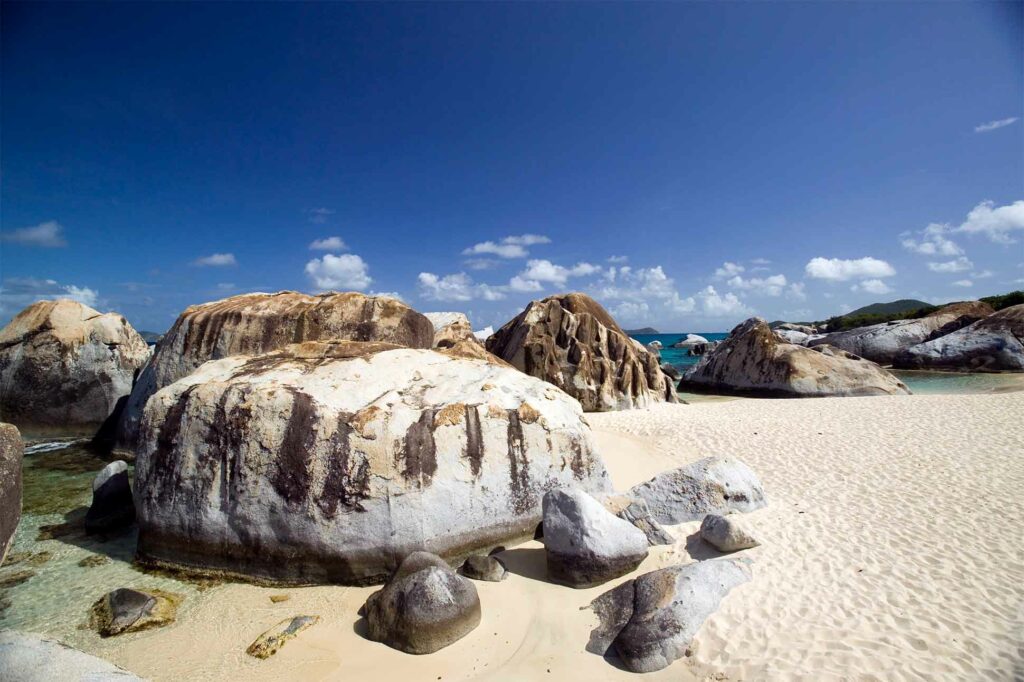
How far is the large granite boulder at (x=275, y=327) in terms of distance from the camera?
35.5 ft

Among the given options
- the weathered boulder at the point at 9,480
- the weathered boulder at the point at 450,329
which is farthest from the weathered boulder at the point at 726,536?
the weathered boulder at the point at 450,329

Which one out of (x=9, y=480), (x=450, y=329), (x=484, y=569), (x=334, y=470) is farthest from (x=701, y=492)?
(x=450, y=329)

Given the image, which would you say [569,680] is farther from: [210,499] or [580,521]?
[210,499]

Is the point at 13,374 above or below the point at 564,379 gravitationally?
above

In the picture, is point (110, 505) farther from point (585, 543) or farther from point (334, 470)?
point (585, 543)

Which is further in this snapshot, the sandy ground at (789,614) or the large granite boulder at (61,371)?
the large granite boulder at (61,371)

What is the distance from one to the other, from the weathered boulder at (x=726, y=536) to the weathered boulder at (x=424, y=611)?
10.7ft

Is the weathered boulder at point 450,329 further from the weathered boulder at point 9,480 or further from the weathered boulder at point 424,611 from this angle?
the weathered boulder at point 9,480

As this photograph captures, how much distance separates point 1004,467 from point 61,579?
631 inches

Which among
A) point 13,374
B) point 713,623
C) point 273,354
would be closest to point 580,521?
point 713,623

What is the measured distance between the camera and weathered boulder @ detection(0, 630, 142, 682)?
3146mm

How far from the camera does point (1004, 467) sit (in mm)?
9141

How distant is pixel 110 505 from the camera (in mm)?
7582

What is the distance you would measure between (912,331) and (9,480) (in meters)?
A: 44.0
